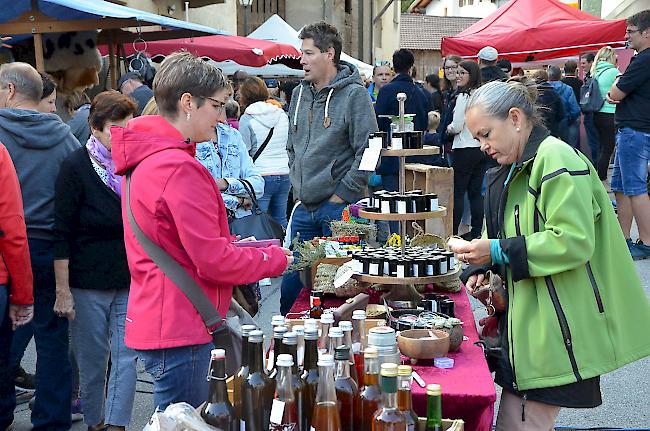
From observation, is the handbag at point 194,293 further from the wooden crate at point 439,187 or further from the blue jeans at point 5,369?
the wooden crate at point 439,187

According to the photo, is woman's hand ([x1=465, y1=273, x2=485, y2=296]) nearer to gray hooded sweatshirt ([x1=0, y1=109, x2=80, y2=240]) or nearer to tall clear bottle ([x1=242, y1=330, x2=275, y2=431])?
tall clear bottle ([x1=242, y1=330, x2=275, y2=431])

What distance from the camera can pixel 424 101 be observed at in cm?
812

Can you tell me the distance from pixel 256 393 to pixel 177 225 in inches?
24.7

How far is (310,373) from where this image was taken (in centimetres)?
228

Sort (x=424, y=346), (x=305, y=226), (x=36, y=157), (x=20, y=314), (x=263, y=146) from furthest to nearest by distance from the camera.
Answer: (x=263, y=146), (x=305, y=226), (x=36, y=157), (x=20, y=314), (x=424, y=346)

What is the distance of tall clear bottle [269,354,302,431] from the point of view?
2.14 metres

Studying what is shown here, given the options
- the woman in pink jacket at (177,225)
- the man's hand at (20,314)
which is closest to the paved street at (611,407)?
the man's hand at (20,314)

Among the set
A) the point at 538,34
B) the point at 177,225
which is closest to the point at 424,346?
the point at 177,225

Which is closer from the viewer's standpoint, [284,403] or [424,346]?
[284,403]

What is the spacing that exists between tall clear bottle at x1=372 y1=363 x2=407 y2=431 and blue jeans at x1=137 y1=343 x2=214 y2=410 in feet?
2.75

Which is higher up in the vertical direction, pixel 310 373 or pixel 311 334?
pixel 311 334

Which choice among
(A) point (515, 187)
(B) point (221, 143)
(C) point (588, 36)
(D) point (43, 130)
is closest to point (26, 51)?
(B) point (221, 143)

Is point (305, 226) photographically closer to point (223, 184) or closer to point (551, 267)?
point (223, 184)

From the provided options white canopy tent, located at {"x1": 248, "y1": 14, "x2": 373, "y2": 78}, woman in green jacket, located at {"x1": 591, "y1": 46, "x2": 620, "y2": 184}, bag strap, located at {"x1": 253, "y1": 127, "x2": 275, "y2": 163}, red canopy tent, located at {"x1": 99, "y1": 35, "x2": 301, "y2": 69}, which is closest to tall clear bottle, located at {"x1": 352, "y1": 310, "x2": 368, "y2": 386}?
bag strap, located at {"x1": 253, "y1": 127, "x2": 275, "y2": 163}
